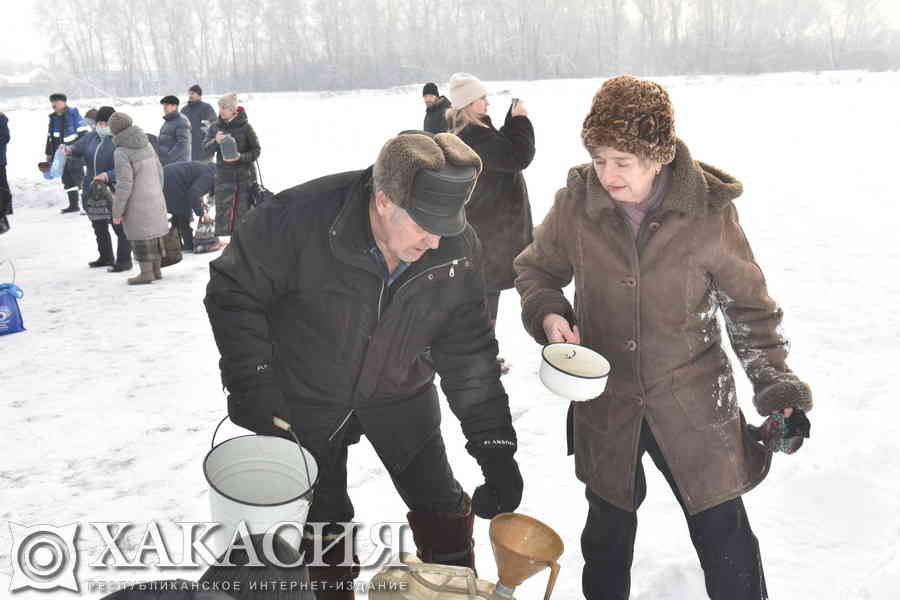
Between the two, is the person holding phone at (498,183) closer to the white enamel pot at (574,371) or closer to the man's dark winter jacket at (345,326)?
the man's dark winter jacket at (345,326)

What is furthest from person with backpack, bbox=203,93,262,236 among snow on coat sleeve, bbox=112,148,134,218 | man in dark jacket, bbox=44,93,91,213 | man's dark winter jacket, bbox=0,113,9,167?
man in dark jacket, bbox=44,93,91,213

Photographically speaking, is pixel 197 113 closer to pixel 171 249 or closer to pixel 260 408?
pixel 171 249

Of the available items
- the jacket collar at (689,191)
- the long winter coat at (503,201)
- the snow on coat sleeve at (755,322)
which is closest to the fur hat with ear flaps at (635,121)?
the jacket collar at (689,191)

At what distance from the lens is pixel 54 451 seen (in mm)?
4512

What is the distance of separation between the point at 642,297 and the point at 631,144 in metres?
0.48

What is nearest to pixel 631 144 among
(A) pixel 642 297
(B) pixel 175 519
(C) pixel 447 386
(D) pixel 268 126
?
(A) pixel 642 297

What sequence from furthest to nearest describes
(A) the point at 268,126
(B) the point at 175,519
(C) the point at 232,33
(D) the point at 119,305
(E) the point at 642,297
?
(C) the point at 232,33 < (A) the point at 268,126 < (D) the point at 119,305 < (B) the point at 175,519 < (E) the point at 642,297

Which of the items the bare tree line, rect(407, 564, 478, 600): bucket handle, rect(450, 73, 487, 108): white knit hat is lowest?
rect(407, 564, 478, 600): bucket handle

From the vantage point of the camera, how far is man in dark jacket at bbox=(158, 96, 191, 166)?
11133 mm

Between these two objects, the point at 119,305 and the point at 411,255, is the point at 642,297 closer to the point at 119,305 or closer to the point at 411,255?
the point at 411,255

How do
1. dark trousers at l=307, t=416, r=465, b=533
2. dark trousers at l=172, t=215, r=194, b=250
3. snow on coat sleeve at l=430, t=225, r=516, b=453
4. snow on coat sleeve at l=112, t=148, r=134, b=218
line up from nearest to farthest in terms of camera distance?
snow on coat sleeve at l=430, t=225, r=516, b=453, dark trousers at l=307, t=416, r=465, b=533, snow on coat sleeve at l=112, t=148, r=134, b=218, dark trousers at l=172, t=215, r=194, b=250

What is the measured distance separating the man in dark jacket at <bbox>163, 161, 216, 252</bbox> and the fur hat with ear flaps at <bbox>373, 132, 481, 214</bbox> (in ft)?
26.4

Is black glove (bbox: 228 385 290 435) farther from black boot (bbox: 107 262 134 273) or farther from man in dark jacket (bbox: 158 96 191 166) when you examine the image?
man in dark jacket (bbox: 158 96 191 166)

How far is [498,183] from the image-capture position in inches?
183
